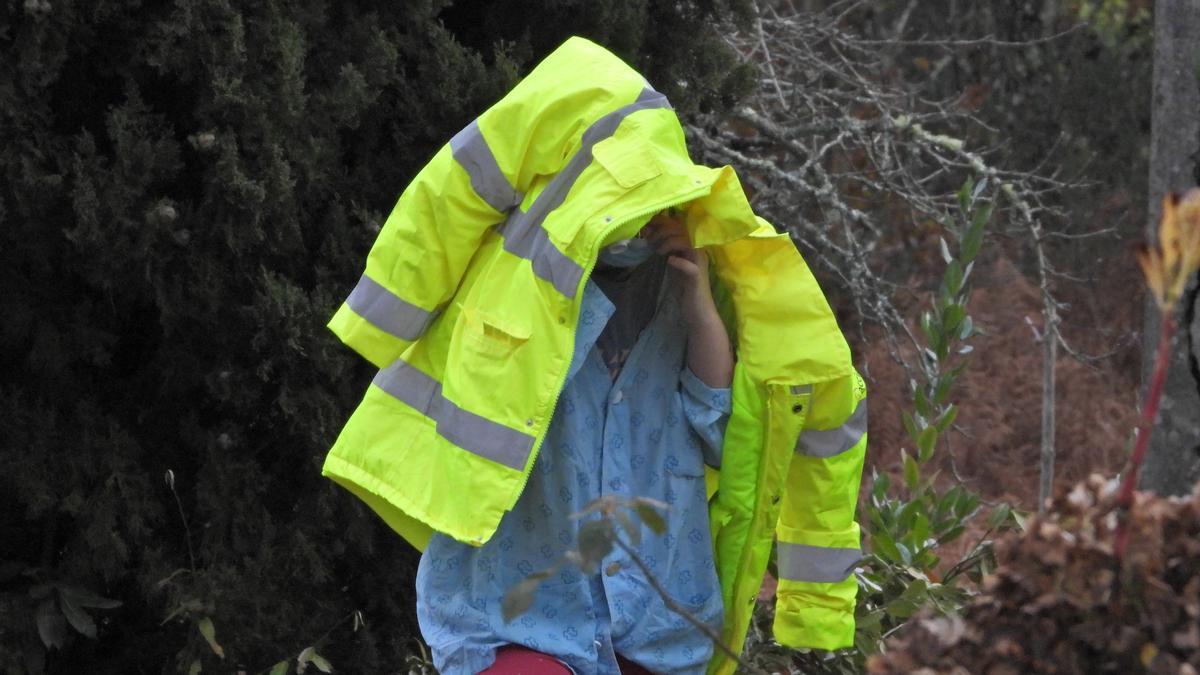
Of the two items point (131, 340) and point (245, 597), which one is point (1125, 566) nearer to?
point (245, 597)

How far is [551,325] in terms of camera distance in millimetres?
2920

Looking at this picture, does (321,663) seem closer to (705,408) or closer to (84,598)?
(84,598)

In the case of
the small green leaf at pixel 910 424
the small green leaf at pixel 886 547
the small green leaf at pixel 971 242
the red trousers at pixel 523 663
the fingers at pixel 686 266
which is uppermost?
the fingers at pixel 686 266

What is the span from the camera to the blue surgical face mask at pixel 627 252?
3.05 metres

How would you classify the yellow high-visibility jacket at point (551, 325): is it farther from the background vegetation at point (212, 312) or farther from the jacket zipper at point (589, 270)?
the background vegetation at point (212, 312)

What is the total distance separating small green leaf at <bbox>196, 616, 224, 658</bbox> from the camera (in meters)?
4.12

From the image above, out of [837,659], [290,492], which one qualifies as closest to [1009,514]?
[837,659]

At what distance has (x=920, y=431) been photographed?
4.27 meters

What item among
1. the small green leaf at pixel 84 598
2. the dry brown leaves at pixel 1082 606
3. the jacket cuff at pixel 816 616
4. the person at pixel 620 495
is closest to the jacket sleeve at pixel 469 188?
the person at pixel 620 495

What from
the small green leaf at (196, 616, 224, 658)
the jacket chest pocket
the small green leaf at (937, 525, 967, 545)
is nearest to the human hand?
the jacket chest pocket

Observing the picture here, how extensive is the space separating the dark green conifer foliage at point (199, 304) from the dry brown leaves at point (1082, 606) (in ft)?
8.50

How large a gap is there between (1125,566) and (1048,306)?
3.62 meters

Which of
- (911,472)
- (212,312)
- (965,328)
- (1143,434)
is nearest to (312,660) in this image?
(212,312)

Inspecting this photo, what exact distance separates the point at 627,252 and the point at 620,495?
1.52 ft
